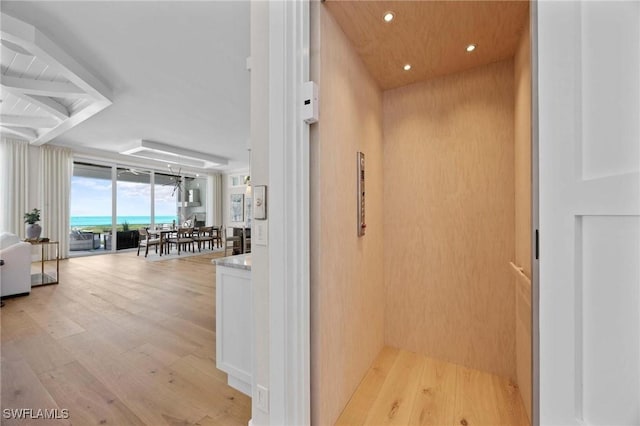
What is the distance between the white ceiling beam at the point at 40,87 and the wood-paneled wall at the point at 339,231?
377 centimetres

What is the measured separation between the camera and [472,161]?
5.88 feet

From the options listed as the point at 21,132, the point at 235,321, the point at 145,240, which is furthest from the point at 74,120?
the point at 235,321

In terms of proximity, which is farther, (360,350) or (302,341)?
(360,350)

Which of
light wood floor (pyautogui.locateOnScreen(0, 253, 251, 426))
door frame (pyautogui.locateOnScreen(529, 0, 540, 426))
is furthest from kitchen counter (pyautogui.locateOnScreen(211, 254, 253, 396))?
door frame (pyautogui.locateOnScreen(529, 0, 540, 426))

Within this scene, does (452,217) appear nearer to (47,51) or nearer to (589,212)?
(589,212)

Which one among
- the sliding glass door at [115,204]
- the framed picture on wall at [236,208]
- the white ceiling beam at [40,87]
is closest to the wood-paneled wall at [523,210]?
the white ceiling beam at [40,87]

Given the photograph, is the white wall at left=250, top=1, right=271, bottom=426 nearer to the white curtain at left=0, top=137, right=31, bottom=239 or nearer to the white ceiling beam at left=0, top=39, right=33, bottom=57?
the white ceiling beam at left=0, top=39, right=33, bottom=57

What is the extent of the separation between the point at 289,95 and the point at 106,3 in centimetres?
219

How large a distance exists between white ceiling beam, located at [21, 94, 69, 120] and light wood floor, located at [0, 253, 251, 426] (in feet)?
8.74

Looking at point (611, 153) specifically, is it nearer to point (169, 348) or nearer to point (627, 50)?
point (627, 50)

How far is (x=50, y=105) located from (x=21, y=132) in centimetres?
232

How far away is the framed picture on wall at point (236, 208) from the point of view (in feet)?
31.4

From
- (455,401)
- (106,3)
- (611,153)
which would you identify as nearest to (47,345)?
(106,3)

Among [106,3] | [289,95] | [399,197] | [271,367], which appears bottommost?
[271,367]
